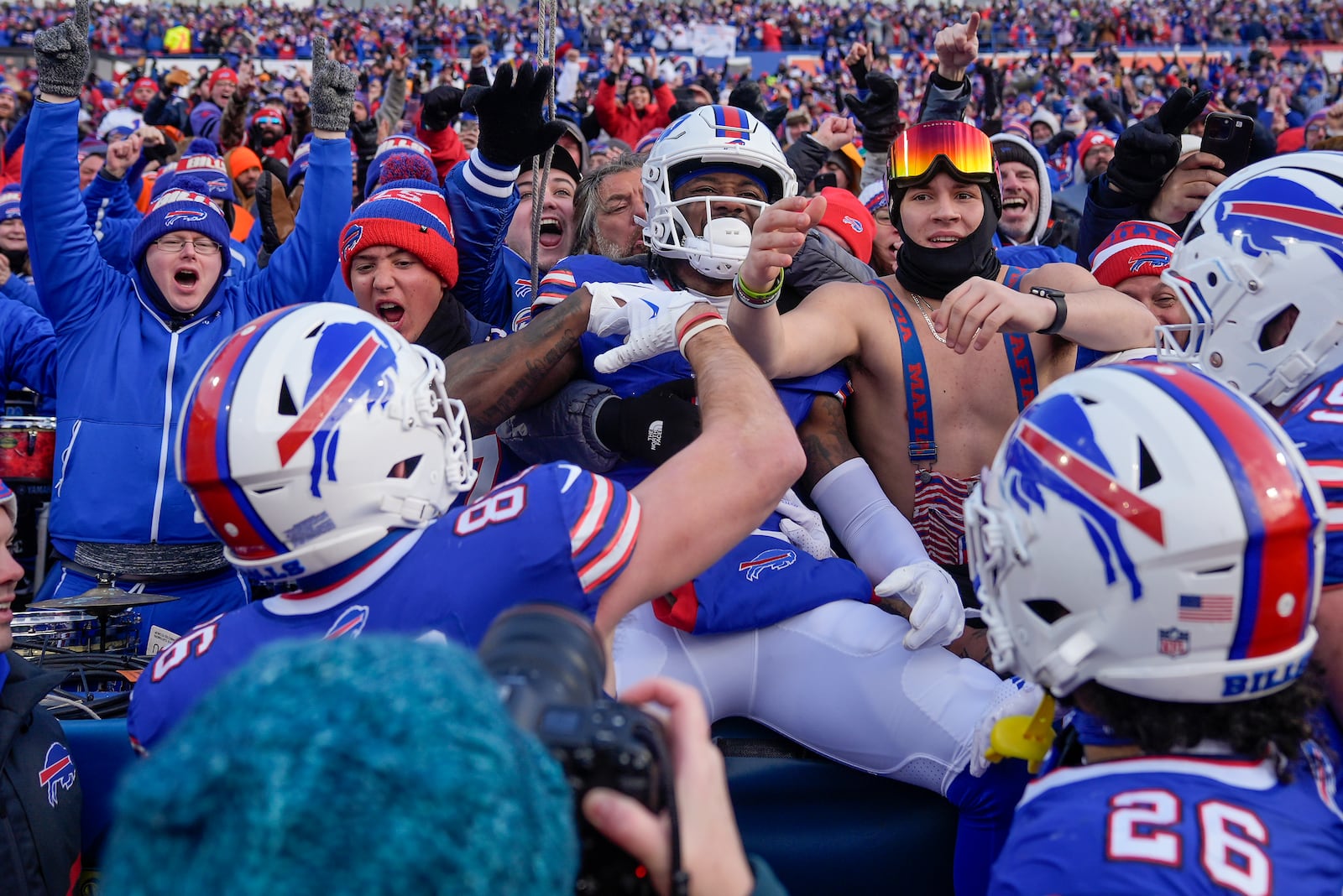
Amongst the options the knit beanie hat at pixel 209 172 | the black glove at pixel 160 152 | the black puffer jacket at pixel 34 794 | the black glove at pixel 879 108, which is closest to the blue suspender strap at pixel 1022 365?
the black glove at pixel 879 108

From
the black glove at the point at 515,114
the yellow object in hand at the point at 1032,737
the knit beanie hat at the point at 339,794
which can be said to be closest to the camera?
the knit beanie hat at the point at 339,794

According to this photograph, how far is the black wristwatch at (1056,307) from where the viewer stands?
2.74 metres

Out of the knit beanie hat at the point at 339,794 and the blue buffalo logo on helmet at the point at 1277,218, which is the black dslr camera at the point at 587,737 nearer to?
the knit beanie hat at the point at 339,794

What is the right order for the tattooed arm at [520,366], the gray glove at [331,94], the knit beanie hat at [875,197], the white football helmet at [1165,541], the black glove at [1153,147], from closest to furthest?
the white football helmet at [1165,541] < the tattooed arm at [520,366] < the black glove at [1153,147] < the gray glove at [331,94] < the knit beanie hat at [875,197]

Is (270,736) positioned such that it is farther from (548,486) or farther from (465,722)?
(548,486)

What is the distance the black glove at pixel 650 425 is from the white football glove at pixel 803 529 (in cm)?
31

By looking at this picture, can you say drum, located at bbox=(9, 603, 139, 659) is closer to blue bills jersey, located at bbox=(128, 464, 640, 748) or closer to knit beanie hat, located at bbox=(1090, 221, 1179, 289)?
blue bills jersey, located at bbox=(128, 464, 640, 748)

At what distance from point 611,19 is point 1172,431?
35.8 m

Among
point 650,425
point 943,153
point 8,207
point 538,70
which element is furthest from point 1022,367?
point 8,207

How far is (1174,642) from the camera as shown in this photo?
148 cm

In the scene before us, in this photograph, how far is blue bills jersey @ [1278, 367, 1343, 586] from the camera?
166cm

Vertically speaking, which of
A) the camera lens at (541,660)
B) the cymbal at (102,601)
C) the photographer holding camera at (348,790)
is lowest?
the cymbal at (102,601)

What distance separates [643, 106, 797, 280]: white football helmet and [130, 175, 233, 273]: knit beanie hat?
185cm

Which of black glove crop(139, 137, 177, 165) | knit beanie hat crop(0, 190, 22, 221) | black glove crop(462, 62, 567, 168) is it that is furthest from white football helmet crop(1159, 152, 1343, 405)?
black glove crop(139, 137, 177, 165)
